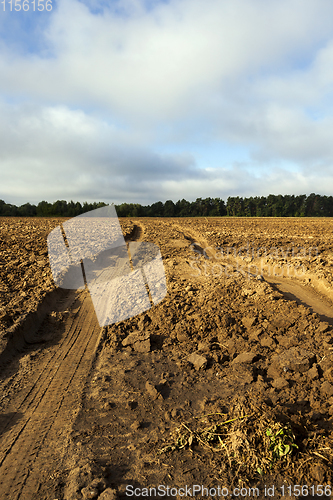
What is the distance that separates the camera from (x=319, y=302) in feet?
25.0

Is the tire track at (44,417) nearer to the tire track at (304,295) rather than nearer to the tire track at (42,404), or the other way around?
the tire track at (42,404)

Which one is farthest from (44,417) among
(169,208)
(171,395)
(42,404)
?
(169,208)

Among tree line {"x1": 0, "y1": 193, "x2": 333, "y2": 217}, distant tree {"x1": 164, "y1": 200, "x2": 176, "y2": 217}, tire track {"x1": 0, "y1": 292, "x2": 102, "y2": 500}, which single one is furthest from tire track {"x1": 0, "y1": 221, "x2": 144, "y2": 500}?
distant tree {"x1": 164, "y1": 200, "x2": 176, "y2": 217}

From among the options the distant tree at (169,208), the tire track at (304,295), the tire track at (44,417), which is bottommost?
the tire track at (44,417)

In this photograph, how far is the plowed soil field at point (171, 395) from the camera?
2812 mm

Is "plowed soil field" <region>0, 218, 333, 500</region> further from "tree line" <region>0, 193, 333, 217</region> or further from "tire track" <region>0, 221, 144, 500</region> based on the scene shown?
"tree line" <region>0, 193, 333, 217</region>

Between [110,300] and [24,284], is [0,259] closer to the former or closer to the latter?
[24,284]

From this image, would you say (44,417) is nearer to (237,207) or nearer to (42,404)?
(42,404)

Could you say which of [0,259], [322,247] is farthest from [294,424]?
[322,247]

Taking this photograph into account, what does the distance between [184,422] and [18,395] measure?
2544 mm

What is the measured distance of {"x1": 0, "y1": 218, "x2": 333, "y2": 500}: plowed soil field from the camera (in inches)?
111

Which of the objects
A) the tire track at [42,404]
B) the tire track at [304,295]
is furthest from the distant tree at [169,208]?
the tire track at [42,404]

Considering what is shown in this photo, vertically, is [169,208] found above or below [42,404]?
above

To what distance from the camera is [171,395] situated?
417cm
